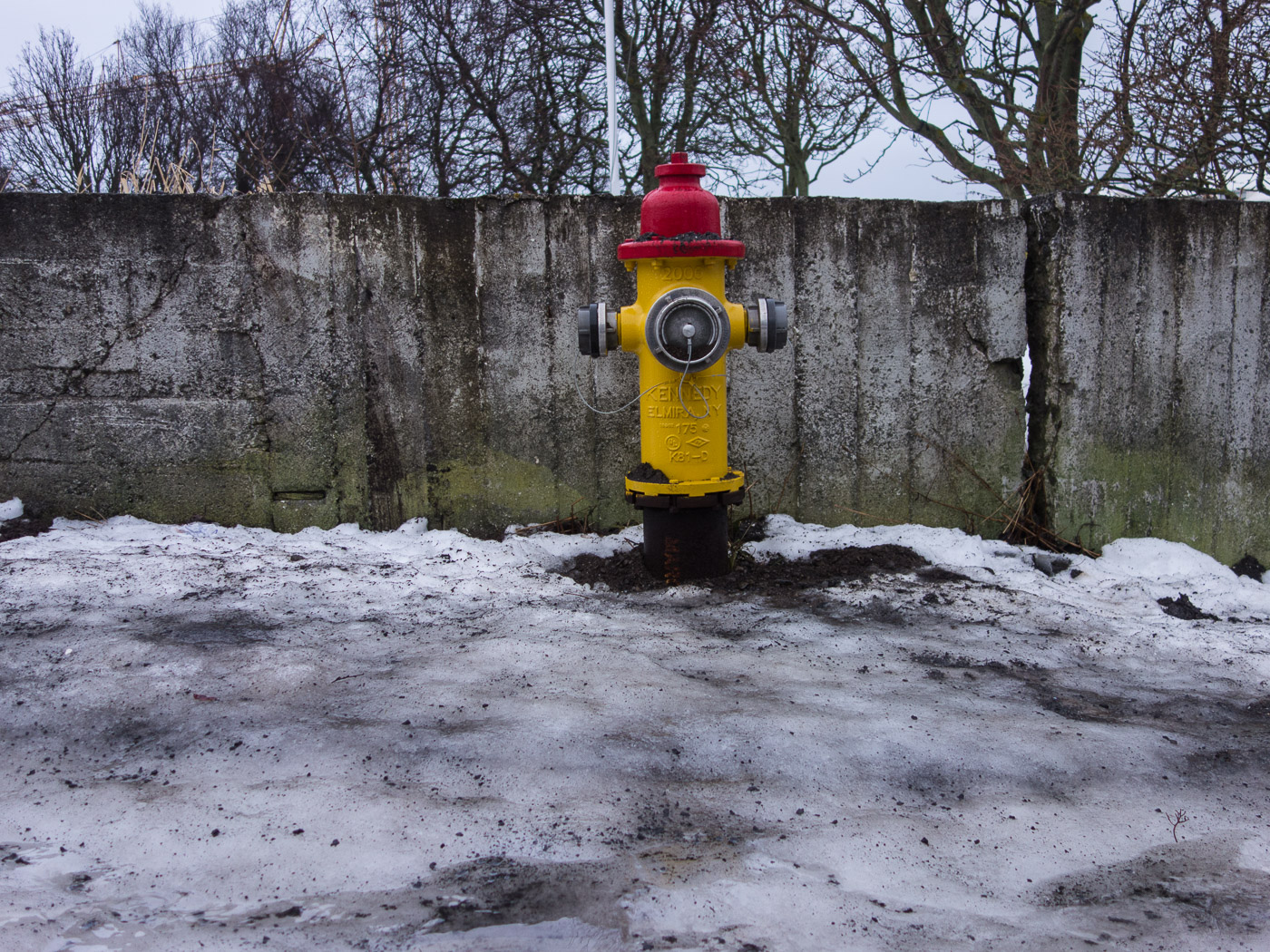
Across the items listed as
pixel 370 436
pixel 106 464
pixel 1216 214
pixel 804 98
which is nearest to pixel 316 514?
pixel 370 436

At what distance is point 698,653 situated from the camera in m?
2.33

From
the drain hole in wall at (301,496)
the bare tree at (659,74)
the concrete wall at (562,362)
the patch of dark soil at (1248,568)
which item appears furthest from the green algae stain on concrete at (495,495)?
the bare tree at (659,74)

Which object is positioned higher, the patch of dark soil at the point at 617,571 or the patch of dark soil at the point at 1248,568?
the patch of dark soil at the point at 617,571

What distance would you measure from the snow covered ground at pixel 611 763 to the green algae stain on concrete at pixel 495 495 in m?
0.50

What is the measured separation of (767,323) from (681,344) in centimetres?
30

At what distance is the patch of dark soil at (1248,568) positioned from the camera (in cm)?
343

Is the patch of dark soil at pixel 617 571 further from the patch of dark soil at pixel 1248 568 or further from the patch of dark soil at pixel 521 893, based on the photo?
the patch of dark soil at pixel 1248 568

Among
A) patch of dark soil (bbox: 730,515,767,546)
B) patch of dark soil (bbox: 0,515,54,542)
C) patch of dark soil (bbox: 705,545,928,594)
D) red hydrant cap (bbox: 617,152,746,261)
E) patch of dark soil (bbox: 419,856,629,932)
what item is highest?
red hydrant cap (bbox: 617,152,746,261)

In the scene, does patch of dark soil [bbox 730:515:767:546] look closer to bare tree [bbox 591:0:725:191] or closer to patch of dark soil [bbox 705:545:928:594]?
patch of dark soil [bbox 705:545:928:594]

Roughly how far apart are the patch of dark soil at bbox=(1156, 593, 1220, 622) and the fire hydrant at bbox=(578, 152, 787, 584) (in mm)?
1510

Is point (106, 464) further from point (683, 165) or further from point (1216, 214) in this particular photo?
point (1216, 214)

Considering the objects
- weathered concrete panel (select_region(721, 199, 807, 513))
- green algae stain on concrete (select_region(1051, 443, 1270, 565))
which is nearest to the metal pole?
weathered concrete panel (select_region(721, 199, 807, 513))

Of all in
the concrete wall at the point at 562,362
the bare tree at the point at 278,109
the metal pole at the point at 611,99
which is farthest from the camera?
the bare tree at the point at 278,109

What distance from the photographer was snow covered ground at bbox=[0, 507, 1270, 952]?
133 centimetres
